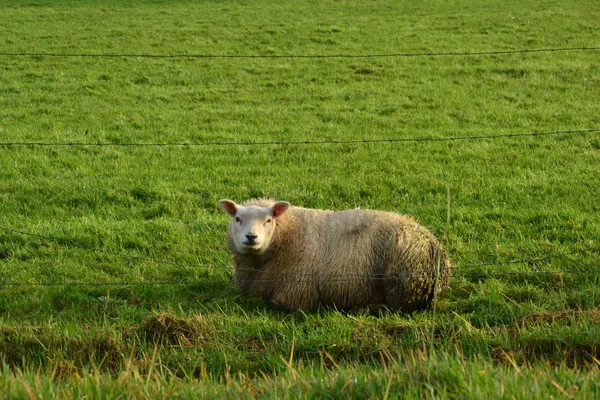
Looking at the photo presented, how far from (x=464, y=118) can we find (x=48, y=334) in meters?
10.8

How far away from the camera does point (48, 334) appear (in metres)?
6.81

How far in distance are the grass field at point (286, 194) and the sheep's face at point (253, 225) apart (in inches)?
22.6

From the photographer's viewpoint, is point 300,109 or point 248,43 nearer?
point 300,109

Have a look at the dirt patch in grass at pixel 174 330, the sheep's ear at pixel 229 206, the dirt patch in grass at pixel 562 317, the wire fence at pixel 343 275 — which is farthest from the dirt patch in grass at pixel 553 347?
the sheep's ear at pixel 229 206

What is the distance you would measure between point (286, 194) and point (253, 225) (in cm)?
337

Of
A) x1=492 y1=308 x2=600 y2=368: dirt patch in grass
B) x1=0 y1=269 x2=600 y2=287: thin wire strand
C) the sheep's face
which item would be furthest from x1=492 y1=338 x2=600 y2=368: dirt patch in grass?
the sheep's face

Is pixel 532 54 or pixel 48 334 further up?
pixel 532 54

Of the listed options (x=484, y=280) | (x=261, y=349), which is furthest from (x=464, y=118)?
(x=261, y=349)

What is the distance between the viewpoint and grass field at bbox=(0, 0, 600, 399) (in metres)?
5.89

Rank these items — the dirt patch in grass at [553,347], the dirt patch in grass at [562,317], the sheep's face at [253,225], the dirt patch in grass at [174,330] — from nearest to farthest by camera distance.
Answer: the dirt patch in grass at [553,347]
the dirt patch in grass at [562,317]
the dirt patch in grass at [174,330]
the sheep's face at [253,225]

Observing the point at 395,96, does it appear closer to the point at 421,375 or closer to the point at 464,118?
the point at 464,118

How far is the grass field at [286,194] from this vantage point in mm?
5887

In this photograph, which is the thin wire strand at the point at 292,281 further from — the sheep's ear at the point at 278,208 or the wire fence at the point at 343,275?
the sheep's ear at the point at 278,208

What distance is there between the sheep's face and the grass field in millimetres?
574
